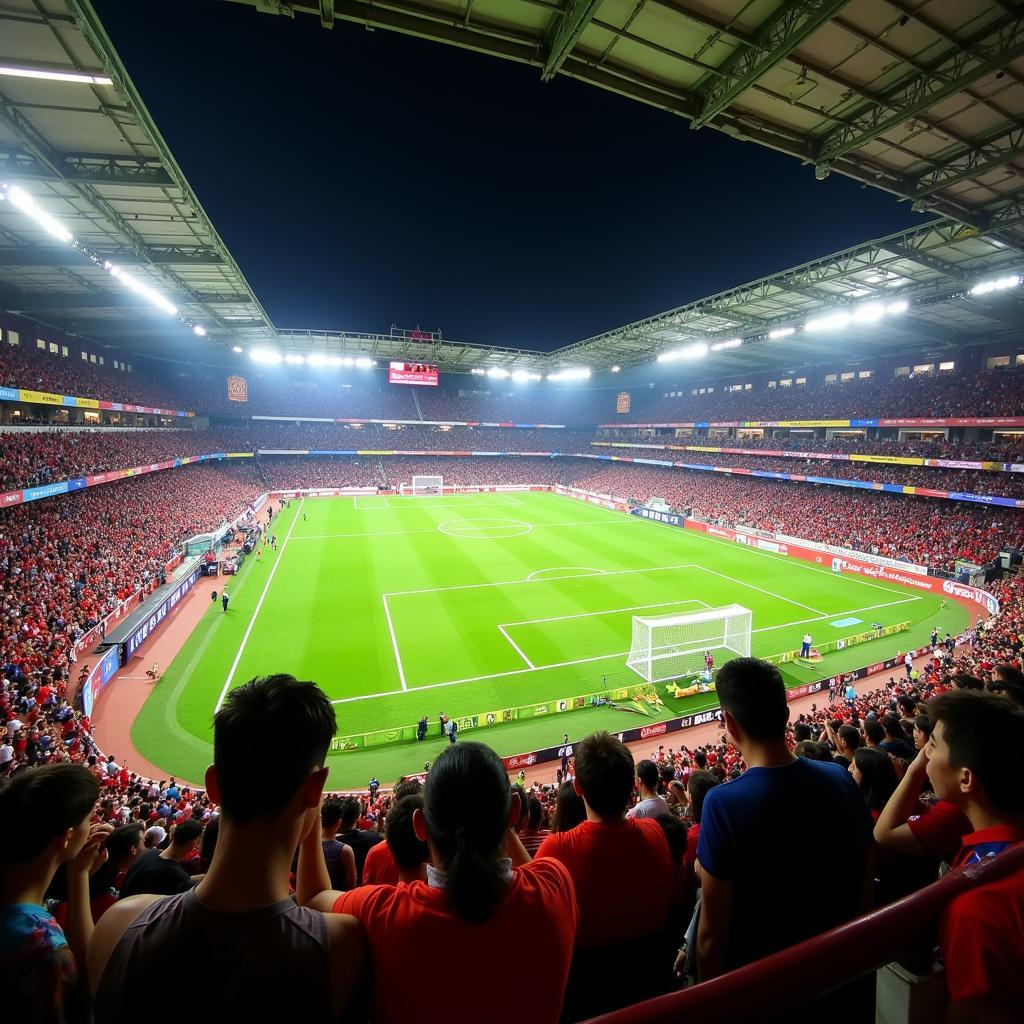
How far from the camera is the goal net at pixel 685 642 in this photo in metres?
20.6

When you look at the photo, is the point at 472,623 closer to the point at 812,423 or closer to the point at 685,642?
the point at 685,642

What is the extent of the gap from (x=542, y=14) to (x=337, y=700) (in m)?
19.2

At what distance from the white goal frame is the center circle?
56.9ft

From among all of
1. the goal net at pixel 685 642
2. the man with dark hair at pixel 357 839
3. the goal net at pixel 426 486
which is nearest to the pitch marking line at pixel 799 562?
the goal net at pixel 685 642

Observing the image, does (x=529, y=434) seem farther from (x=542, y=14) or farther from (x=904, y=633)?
(x=542, y=14)

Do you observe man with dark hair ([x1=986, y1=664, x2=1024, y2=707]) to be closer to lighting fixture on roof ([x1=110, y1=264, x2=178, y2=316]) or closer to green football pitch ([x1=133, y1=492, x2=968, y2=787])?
green football pitch ([x1=133, y1=492, x2=968, y2=787])

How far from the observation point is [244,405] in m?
67.3

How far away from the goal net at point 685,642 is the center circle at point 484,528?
71.0ft

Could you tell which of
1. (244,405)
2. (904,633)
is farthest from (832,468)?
(244,405)

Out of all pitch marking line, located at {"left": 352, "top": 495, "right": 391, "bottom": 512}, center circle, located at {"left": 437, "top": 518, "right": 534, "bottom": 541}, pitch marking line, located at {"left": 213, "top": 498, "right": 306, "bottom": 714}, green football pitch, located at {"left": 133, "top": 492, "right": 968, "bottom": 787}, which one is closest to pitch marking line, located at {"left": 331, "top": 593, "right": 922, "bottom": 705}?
green football pitch, located at {"left": 133, "top": 492, "right": 968, "bottom": 787}

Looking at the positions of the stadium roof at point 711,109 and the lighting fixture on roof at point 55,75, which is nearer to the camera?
the stadium roof at point 711,109

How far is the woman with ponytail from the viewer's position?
1.66 m

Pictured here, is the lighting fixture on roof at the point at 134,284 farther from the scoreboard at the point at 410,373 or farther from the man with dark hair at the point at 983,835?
the man with dark hair at the point at 983,835

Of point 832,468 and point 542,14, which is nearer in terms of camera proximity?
point 542,14
